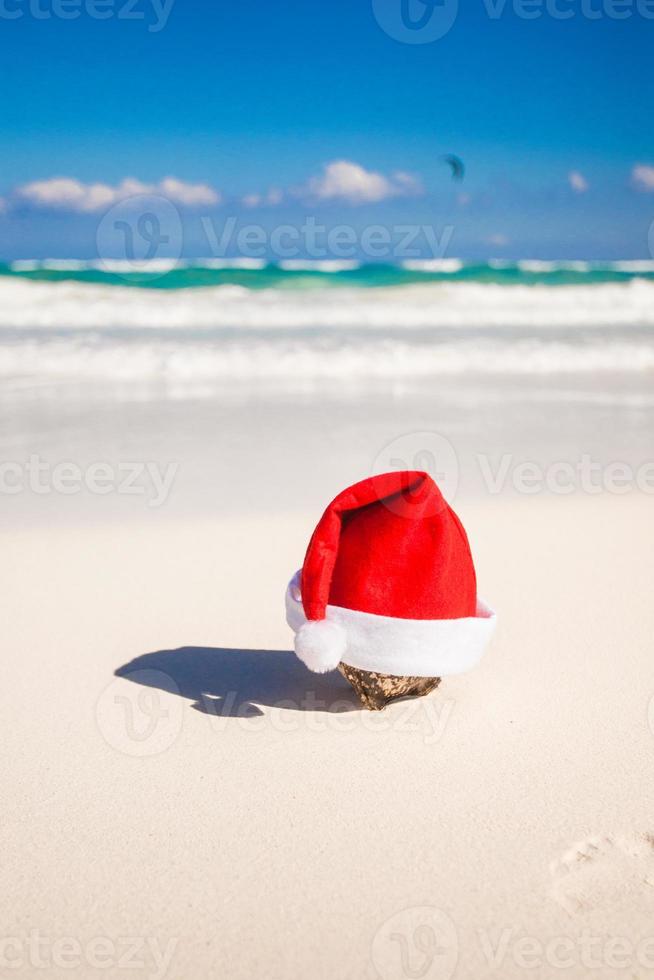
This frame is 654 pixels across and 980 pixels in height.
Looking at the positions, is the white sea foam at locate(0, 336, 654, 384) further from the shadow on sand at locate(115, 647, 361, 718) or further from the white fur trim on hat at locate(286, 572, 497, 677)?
the white fur trim on hat at locate(286, 572, 497, 677)

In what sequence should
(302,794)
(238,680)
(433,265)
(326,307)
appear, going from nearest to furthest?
(302,794), (238,680), (326,307), (433,265)

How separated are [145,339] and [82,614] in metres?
8.36

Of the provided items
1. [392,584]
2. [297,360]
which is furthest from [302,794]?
[297,360]

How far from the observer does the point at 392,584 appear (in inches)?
88.2

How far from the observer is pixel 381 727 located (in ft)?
7.84

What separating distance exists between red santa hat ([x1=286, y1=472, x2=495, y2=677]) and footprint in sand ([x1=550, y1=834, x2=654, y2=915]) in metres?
0.52

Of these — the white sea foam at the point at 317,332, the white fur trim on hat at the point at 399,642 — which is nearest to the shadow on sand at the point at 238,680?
the white fur trim on hat at the point at 399,642

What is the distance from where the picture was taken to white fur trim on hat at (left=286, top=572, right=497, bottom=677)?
221cm

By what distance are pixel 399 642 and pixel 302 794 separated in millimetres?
412

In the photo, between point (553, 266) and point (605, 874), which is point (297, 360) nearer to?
point (605, 874)

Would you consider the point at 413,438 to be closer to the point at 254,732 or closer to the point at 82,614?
the point at 82,614

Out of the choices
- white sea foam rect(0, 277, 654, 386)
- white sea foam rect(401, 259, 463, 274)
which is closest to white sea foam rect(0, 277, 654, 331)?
white sea foam rect(0, 277, 654, 386)

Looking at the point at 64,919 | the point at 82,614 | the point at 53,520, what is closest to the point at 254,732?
the point at 64,919

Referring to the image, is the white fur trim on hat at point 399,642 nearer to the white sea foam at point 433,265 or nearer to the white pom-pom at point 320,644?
the white pom-pom at point 320,644
